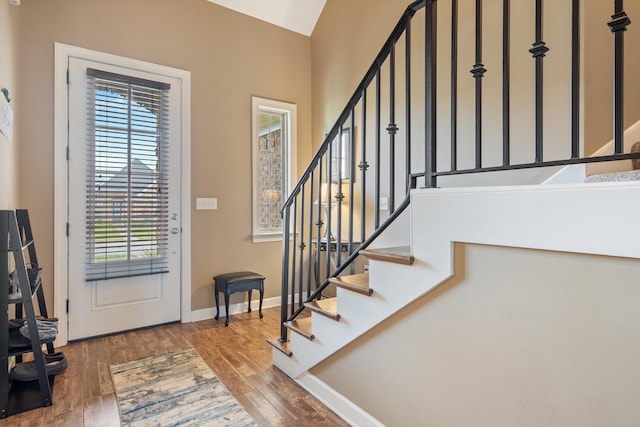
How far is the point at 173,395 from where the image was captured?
2158 mm

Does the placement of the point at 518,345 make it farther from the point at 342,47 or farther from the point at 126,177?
the point at 342,47

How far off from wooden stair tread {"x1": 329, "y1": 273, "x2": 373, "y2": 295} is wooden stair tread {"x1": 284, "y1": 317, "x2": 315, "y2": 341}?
0.41 m

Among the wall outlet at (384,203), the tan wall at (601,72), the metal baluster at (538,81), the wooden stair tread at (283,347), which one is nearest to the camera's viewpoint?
the metal baluster at (538,81)

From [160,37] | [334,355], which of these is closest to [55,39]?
[160,37]

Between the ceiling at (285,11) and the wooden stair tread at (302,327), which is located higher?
the ceiling at (285,11)

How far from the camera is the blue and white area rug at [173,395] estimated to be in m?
1.91

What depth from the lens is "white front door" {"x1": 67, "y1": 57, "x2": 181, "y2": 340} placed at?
2984 millimetres

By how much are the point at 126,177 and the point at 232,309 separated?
1.70 m

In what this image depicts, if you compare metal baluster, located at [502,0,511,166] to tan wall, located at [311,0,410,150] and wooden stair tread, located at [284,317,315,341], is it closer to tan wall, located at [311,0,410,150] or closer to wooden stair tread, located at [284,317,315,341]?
wooden stair tread, located at [284,317,315,341]

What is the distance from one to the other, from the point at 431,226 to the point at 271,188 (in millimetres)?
2845

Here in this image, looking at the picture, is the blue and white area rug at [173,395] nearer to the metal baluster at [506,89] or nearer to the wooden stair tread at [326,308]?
the wooden stair tread at [326,308]

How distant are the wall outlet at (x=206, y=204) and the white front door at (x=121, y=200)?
0.21 meters

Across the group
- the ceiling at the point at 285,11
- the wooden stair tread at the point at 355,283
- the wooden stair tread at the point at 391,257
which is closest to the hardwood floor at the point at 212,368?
the wooden stair tread at the point at 355,283

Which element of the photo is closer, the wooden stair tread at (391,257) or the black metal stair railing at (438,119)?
the black metal stair railing at (438,119)
